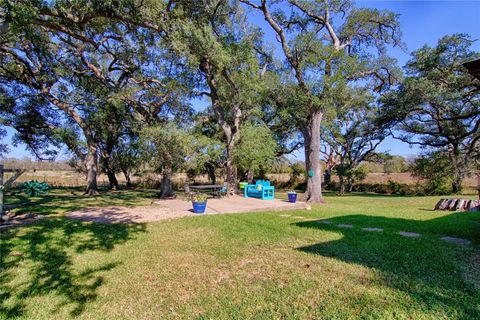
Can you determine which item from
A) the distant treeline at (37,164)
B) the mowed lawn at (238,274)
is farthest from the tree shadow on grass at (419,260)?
the distant treeline at (37,164)

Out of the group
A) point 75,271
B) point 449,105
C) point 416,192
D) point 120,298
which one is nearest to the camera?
point 120,298

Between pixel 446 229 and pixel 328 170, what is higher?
pixel 328 170

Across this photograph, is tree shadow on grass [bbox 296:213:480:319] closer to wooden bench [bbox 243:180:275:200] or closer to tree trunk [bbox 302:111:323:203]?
wooden bench [bbox 243:180:275:200]

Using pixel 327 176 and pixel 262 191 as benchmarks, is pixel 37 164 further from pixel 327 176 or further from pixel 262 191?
pixel 327 176

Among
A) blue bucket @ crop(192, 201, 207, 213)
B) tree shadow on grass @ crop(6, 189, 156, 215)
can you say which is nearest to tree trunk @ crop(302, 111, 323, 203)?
blue bucket @ crop(192, 201, 207, 213)

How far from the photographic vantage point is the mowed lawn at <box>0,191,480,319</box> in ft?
8.86

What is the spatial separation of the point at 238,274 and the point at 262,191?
9.62 metres

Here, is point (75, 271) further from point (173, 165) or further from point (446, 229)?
point (173, 165)

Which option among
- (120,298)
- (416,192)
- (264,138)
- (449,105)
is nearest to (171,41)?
(264,138)

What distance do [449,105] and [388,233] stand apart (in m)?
16.6

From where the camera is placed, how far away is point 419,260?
3949 millimetres

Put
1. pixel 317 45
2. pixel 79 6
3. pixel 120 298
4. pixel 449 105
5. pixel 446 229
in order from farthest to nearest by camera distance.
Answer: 1. pixel 449 105
2. pixel 317 45
3. pixel 79 6
4. pixel 446 229
5. pixel 120 298

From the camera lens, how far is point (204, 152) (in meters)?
14.0

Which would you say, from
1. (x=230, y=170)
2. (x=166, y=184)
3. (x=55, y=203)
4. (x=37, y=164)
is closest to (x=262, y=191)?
(x=230, y=170)
